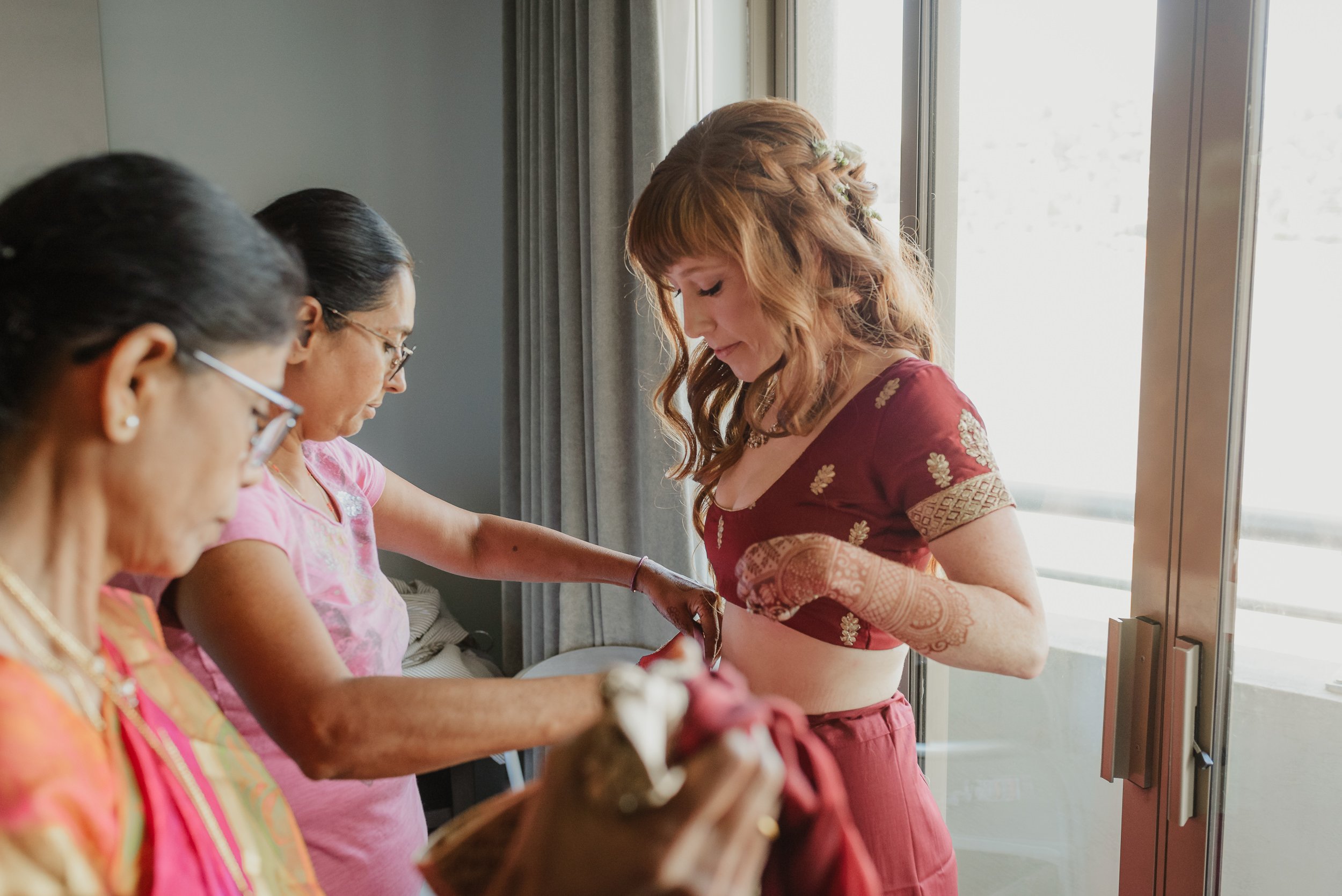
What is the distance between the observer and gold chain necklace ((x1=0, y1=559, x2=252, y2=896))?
24.4 inches

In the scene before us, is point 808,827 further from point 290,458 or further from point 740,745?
point 290,458

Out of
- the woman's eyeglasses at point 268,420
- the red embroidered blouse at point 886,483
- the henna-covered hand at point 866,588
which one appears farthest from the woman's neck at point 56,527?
the red embroidered blouse at point 886,483

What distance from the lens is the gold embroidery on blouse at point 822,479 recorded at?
1.12 m

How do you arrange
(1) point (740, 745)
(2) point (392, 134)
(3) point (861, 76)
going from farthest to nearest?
(2) point (392, 134) < (3) point (861, 76) < (1) point (740, 745)

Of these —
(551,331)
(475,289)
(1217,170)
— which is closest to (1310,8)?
(1217,170)

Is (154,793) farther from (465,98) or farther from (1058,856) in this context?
(465,98)

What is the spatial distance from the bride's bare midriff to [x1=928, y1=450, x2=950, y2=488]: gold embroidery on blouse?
264mm

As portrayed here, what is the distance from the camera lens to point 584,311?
2.37m

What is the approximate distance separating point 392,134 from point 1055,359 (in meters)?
2.23

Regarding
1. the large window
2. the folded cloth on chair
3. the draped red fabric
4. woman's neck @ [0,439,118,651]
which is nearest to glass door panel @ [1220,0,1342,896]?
the large window

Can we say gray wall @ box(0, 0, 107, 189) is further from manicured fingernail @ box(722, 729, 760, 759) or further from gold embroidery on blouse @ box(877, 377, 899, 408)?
manicured fingernail @ box(722, 729, 760, 759)

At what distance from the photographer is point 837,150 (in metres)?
1.22

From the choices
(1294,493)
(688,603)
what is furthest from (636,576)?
(1294,493)

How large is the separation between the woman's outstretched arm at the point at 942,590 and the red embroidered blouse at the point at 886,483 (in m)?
0.04
